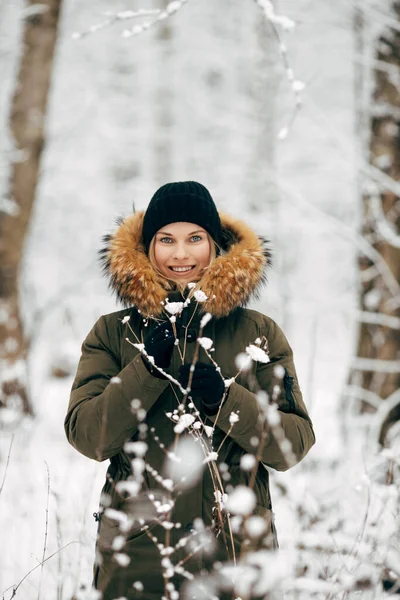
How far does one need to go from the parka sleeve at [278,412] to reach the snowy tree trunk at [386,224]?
7.90 feet

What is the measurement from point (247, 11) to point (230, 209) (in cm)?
398

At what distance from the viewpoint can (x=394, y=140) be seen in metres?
4.46

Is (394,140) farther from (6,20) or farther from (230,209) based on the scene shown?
(230,209)

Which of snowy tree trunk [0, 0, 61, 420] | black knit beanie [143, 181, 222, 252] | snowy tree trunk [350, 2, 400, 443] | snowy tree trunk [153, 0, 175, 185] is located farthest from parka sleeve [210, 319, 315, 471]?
snowy tree trunk [153, 0, 175, 185]

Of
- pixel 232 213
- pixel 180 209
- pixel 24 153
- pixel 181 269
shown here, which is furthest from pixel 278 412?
pixel 232 213

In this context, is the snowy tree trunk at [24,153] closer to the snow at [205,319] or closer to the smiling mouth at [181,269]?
the smiling mouth at [181,269]

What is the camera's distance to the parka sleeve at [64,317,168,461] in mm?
1750

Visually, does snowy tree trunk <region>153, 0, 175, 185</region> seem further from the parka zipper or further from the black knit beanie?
the parka zipper

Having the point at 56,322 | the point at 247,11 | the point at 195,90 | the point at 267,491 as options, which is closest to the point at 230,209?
the point at 195,90

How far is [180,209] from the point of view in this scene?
2098 mm

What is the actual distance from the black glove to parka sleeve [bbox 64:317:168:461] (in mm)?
102

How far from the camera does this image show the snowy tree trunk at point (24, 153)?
548 cm

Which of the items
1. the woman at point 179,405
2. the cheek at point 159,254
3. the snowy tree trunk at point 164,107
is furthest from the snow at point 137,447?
the snowy tree trunk at point 164,107

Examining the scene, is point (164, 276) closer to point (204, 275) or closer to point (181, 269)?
point (181, 269)
